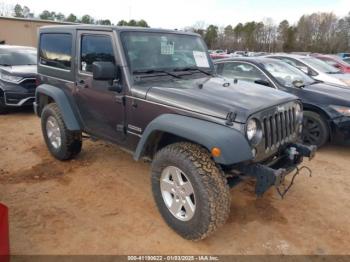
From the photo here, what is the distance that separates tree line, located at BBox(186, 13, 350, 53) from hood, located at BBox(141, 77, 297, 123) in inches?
2012

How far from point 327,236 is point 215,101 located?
1780 mm

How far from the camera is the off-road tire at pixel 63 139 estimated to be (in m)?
4.69

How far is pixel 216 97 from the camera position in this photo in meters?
3.22

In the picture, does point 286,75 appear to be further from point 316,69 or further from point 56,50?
point 56,50

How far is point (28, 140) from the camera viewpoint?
6.17 meters

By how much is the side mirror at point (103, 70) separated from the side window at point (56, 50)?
1164 millimetres

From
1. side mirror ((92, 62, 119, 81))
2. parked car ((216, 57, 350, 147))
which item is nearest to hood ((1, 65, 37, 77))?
parked car ((216, 57, 350, 147))

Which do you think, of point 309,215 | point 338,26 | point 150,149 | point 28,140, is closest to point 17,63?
point 28,140

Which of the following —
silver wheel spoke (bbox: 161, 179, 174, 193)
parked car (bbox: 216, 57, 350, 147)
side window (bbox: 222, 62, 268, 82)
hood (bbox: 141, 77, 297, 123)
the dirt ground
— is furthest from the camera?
side window (bbox: 222, 62, 268, 82)

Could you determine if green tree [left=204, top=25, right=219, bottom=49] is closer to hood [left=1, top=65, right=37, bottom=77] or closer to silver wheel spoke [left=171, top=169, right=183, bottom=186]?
hood [left=1, top=65, right=37, bottom=77]

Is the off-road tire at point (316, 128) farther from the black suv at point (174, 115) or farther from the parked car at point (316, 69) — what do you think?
the parked car at point (316, 69)

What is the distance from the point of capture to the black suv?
115 inches

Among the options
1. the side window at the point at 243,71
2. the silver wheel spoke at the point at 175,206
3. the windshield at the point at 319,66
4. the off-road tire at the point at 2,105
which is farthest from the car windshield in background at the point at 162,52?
the off-road tire at the point at 2,105

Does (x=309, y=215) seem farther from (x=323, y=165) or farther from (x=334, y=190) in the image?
(x=323, y=165)
